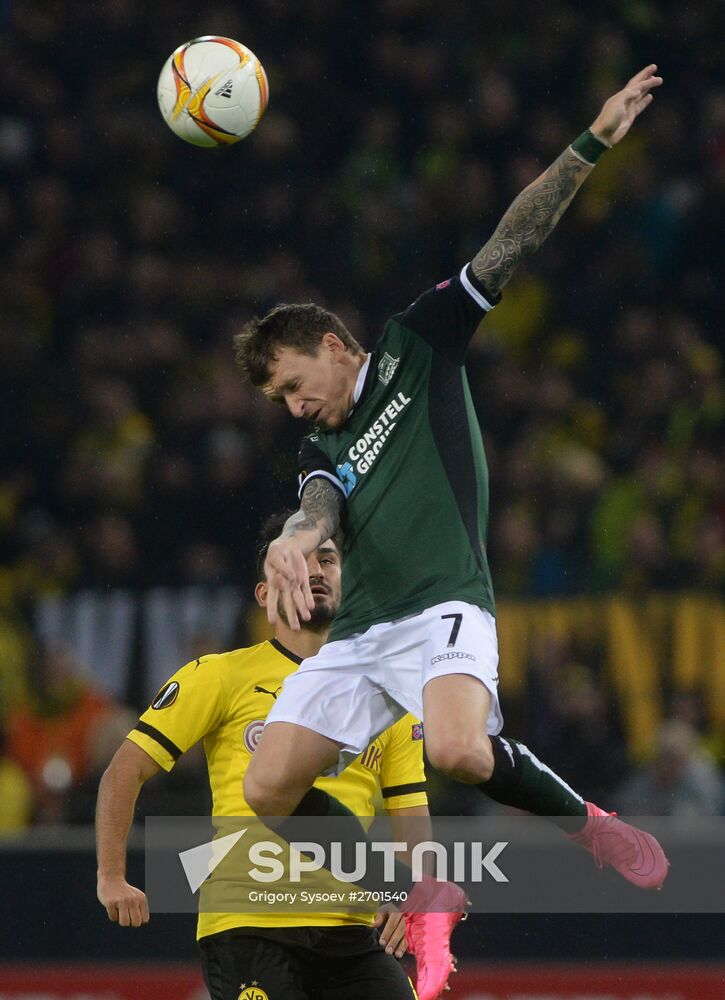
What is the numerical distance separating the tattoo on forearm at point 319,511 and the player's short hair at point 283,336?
368 millimetres

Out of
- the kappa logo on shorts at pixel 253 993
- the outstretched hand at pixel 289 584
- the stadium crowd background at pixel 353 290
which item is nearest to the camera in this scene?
the outstretched hand at pixel 289 584

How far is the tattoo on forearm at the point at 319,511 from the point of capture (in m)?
4.51

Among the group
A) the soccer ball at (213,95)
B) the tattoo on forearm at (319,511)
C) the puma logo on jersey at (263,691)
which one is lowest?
the puma logo on jersey at (263,691)

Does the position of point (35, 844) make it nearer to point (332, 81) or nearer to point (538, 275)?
point (538, 275)

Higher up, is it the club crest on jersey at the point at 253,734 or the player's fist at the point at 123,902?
the club crest on jersey at the point at 253,734

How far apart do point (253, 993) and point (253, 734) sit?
2.40 feet

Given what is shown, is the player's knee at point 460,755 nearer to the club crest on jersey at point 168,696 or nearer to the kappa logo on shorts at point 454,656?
the kappa logo on shorts at point 454,656

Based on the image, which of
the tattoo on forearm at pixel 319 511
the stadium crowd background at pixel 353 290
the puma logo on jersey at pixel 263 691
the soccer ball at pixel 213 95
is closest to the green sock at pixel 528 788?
the puma logo on jersey at pixel 263 691

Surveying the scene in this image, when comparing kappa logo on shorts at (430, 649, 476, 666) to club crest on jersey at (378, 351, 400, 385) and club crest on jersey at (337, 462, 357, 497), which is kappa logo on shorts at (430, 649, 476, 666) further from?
club crest on jersey at (378, 351, 400, 385)

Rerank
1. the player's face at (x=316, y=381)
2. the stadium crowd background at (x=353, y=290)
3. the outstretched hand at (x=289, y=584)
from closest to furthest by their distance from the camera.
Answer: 1. the outstretched hand at (x=289, y=584)
2. the player's face at (x=316, y=381)
3. the stadium crowd background at (x=353, y=290)

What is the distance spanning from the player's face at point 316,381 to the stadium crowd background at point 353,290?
11.1ft

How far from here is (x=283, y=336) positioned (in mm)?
4738

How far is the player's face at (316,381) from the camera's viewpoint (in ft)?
15.5

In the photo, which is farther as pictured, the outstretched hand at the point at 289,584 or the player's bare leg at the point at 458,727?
the player's bare leg at the point at 458,727
